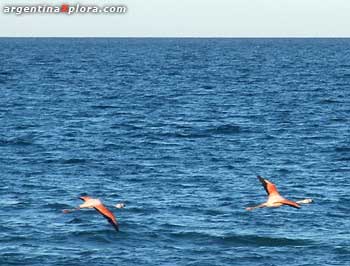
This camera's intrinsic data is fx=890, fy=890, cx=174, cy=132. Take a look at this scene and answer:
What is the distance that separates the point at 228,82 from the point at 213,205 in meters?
109

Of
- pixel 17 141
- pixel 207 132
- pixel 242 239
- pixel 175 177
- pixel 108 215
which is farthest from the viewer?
pixel 207 132

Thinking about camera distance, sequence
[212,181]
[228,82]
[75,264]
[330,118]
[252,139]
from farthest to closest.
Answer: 1. [228,82]
2. [330,118]
3. [252,139]
4. [212,181]
5. [75,264]

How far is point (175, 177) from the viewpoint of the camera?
7225cm

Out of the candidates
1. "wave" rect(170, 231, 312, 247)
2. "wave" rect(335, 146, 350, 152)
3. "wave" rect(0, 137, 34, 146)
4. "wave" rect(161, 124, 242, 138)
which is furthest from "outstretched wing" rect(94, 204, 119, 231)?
"wave" rect(161, 124, 242, 138)

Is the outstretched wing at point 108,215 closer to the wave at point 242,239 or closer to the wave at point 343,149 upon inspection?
the wave at point 242,239

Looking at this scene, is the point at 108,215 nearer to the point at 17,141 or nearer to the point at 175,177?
the point at 175,177

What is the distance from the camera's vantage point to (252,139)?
303ft

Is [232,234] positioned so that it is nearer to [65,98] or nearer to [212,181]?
[212,181]

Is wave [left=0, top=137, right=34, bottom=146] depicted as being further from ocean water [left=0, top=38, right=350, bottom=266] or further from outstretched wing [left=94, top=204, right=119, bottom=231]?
outstretched wing [left=94, top=204, right=119, bottom=231]

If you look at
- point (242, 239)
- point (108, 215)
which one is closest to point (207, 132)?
point (242, 239)

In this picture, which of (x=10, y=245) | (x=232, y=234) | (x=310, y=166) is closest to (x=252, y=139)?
(x=310, y=166)

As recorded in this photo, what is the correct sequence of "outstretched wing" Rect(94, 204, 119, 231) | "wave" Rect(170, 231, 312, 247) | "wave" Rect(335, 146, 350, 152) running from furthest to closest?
"wave" Rect(335, 146, 350, 152) → "wave" Rect(170, 231, 312, 247) → "outstretched wing" Rect(94, 204, 119, 231)

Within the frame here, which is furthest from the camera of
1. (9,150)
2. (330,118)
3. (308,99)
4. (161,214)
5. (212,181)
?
(308,99)

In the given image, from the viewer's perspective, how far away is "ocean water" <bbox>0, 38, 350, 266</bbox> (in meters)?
53.4
